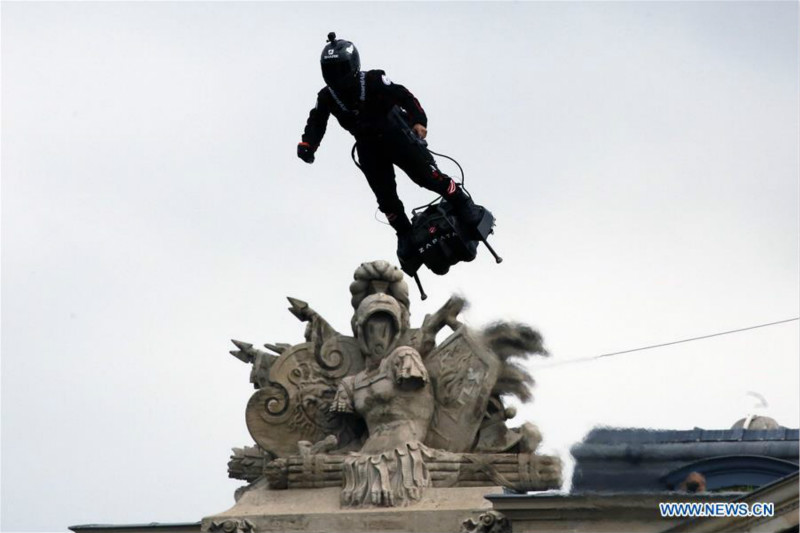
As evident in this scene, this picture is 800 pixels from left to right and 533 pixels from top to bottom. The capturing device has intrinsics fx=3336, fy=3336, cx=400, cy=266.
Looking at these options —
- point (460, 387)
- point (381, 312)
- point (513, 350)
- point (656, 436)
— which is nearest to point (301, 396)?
point (381, 312)

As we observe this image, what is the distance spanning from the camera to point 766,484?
37.7m

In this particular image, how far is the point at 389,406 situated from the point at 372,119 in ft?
27.1

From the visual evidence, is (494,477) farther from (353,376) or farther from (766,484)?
(766,484)

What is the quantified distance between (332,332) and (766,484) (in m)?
9.83

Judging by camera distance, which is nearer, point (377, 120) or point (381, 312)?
point (377, 120)

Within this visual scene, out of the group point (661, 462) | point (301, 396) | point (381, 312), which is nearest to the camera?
point (661, 462)

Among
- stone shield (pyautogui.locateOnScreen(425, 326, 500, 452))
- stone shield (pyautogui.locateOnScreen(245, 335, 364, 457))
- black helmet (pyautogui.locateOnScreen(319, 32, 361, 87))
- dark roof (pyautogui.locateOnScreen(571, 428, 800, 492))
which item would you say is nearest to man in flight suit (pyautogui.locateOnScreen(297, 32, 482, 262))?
black helmet (pyautogui.locateOnScreen(319, 32, 361, 87))

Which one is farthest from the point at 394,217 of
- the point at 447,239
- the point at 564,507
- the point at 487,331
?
the point at 487,331

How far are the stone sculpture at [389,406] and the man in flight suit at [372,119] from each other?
23.1 ft

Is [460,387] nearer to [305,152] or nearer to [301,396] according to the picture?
[301,396]

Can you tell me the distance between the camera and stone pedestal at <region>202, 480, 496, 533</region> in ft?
140

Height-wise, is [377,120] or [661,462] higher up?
[377,120]

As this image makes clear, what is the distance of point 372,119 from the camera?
36.8 meters

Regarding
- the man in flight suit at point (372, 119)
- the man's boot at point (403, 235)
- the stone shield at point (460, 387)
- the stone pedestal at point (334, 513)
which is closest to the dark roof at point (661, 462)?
the stone pedestal at point (334, 513)
